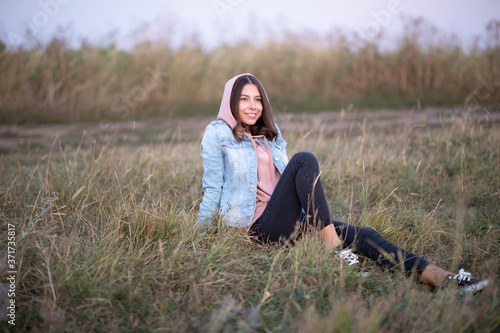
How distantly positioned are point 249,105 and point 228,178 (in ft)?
1.76

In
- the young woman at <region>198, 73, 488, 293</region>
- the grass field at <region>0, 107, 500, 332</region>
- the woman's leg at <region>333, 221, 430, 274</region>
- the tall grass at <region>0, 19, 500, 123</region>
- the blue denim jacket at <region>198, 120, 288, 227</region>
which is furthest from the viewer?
the tall grass at <region>0, 19, 500, 123</region>

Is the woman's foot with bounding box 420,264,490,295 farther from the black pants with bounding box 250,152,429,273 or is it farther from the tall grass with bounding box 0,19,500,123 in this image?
the tall grass with bounding box 0,19,500,123

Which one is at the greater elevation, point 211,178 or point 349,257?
point 211,178

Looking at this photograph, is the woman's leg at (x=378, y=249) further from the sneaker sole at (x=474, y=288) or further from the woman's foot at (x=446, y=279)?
the sneaker sole at (x=474, y=288)

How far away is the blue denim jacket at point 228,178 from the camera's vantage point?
2660 millimetres

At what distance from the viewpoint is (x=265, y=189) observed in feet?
9.13

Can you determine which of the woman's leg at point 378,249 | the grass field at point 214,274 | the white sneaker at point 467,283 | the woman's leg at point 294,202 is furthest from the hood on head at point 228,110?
the white sneaker at point 467,283

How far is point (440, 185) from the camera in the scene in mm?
3824

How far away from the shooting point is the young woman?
238 centimetres

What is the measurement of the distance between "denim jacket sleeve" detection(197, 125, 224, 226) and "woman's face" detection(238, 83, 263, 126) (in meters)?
0.29

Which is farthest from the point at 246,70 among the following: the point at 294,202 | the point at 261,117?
the point at 294,202

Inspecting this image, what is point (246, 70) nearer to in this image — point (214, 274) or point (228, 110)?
point (228, 110)

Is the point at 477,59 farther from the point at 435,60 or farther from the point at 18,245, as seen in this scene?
the point at 18,245

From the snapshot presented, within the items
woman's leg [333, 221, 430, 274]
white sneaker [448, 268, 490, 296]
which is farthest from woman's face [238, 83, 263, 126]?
→ white sneaker [448, 268, 490, 296]
